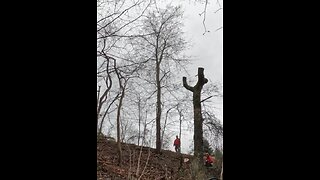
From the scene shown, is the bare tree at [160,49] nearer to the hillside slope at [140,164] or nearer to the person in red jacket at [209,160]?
the hillside slope at [140,164]

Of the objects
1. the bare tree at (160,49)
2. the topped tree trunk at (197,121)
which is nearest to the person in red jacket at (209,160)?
the topped tree trunk at (197,121)

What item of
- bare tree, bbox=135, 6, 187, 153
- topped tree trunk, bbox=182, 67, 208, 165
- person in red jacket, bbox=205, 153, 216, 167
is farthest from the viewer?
bare tree, bbox=135, 6, 187, 153

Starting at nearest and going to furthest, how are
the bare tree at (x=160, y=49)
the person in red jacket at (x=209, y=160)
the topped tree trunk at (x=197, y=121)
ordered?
1. the person in red jacket at (x=209, y=160)
2. the topped tree trunk at (x=197, y=121)
3. the bare tree at (x=160, y=49)

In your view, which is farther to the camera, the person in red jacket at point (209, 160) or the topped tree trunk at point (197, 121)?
the topped tree trunk at point (197, 121)

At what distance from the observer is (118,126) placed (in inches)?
114

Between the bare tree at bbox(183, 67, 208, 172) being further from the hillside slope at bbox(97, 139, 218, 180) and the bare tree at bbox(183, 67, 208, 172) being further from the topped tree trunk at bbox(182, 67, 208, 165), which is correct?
the hillside slope at bbox(97, 139, 218, 180)

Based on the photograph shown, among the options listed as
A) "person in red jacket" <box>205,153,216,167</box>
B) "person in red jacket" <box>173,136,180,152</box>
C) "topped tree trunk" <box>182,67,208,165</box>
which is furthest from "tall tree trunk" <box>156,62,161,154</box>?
"person in red jacket" <box>205,153,216,167</box>

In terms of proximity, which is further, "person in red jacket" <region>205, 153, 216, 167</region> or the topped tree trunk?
the topped tree trunk

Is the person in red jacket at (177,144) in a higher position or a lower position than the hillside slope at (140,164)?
higher

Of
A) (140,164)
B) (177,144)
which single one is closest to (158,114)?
(177,144)
